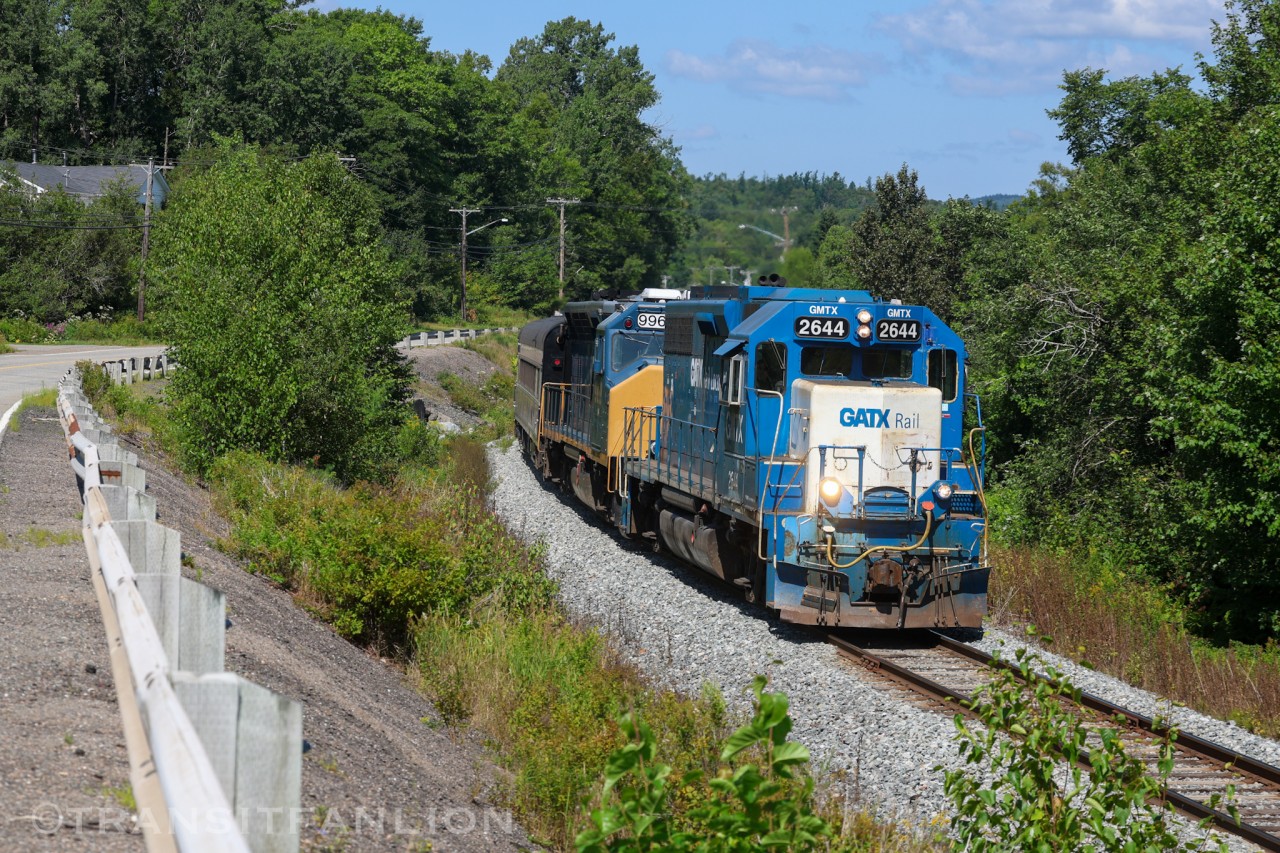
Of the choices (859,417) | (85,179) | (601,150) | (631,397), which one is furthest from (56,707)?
(601,150)

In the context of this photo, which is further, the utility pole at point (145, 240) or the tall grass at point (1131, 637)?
the utility pole at point (145, 240)

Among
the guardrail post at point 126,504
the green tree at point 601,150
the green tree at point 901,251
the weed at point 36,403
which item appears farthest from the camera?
the green tree at point 601,150

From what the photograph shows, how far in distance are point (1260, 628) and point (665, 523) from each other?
8.54 metres

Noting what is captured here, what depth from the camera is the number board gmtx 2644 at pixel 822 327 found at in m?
14.2

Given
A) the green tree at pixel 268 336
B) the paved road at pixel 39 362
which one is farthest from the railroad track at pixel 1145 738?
the paved road at pixel 39 362

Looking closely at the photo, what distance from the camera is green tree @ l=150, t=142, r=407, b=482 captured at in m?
20.4

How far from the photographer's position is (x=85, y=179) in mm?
72688

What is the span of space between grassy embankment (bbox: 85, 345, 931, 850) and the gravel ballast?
1.94 feet

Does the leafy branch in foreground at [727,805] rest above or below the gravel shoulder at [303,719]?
above

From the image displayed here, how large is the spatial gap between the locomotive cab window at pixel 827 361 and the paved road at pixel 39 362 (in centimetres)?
1588

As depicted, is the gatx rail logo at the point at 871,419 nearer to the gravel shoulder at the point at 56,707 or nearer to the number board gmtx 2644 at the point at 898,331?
the number board gmtx 2644 at the point at 898,331

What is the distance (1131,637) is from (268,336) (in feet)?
45.1

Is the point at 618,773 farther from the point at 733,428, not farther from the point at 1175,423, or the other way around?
the point at 1175,423

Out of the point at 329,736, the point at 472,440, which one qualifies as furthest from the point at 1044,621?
the point at 472,440
